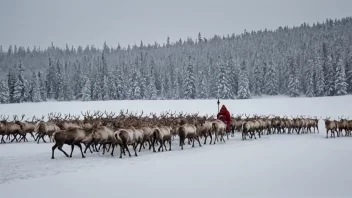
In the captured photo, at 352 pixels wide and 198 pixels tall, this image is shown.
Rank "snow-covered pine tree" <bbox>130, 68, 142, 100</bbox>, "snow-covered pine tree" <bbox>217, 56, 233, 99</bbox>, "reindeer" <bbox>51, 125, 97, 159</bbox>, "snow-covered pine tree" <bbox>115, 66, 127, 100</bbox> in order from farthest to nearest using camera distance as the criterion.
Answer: "snow-covered pine tree" <bbox>115, 66, 127, 100</bbox> < "snow-covered pine tree" <bbox>130, 68, 142, 100</bbox> < "snow-covered pine tree" <bbox>217, 56, 233, 99</bbox> < "reindeer" <bbox>51, 125, 97, 159</bbox>

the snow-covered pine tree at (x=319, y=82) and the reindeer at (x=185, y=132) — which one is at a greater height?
the snow-covered pine tree at (x=319, y=82)

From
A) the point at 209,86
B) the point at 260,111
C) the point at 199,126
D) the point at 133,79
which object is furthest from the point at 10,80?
the point at 199,126

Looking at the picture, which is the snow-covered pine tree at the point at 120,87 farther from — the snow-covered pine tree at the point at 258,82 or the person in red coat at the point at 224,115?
the person in red coat at the point at 224,115

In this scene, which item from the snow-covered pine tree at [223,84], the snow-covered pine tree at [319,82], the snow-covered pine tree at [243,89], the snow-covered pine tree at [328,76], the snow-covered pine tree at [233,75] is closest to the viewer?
A: the snow-covered pine tree at [223,84]

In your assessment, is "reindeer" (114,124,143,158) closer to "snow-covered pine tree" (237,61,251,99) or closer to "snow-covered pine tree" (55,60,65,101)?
"snow-covered pine tree" (237,61,251,99)

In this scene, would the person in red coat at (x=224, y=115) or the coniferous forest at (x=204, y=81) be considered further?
the coniferous forest at (x=204, y=81)

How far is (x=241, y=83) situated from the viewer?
7919 cm

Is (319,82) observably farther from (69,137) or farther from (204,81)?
(69,137)

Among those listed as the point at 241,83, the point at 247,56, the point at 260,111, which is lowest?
the point at 260,111

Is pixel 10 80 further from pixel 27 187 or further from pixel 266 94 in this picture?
pixel 27 187

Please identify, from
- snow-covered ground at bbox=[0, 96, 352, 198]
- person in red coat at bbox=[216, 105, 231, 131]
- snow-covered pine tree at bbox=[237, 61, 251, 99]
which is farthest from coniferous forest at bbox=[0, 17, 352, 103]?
snow-covered ground at bbox=[0, 96, 352, 198]

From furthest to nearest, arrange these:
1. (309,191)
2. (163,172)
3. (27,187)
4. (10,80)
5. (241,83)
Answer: (10,80), (241,83), (163,172), (27,187), (309,191)

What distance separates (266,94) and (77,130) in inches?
3373

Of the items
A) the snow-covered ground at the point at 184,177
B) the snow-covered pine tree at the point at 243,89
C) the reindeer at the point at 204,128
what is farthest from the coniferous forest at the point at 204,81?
the snow-covered ground at the point at 184,177
